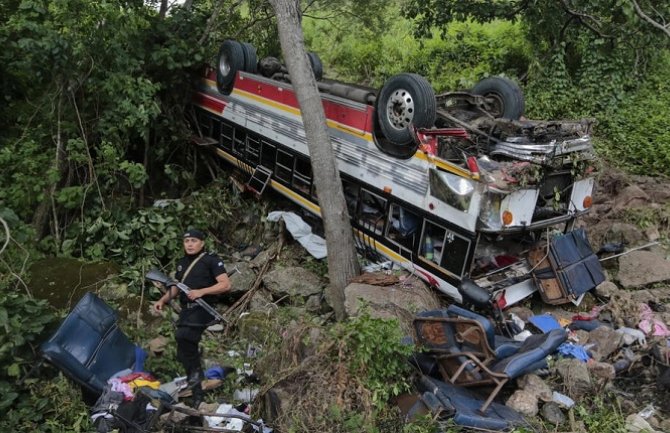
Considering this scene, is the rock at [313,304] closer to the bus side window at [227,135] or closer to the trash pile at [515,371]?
the trash pile at [515,371]

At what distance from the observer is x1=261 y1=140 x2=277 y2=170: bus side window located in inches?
333

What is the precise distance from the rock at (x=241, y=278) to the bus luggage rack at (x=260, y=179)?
1489 millimetres

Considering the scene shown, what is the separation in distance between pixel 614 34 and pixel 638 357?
6326 millimetres

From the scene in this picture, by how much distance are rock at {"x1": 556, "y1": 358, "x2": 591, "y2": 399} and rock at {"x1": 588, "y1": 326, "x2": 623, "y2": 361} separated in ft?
1.91

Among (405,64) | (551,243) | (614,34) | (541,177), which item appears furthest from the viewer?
(405,64)

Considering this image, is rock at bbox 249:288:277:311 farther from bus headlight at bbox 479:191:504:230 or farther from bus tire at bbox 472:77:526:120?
bus tire at bbox 472:77:526:120

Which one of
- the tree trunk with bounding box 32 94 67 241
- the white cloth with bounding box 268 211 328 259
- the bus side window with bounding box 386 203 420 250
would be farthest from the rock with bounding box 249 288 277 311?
the tree trunk with bounding box 32 94 67 241

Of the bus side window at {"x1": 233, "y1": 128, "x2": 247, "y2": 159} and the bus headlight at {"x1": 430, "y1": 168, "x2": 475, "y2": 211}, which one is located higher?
the bus headlight at {"x1": 430, "y1": 168, "x2": 475, "y2": 211}

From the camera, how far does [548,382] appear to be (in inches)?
191

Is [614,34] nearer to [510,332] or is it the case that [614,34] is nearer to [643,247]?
[643,247]

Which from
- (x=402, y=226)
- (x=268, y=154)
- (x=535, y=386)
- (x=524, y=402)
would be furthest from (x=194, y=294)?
(x=268, y=154)

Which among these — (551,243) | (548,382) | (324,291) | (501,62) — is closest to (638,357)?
(548,382)

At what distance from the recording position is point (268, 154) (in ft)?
28.2

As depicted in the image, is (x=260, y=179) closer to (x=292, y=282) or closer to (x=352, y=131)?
(x=292, y=282)
